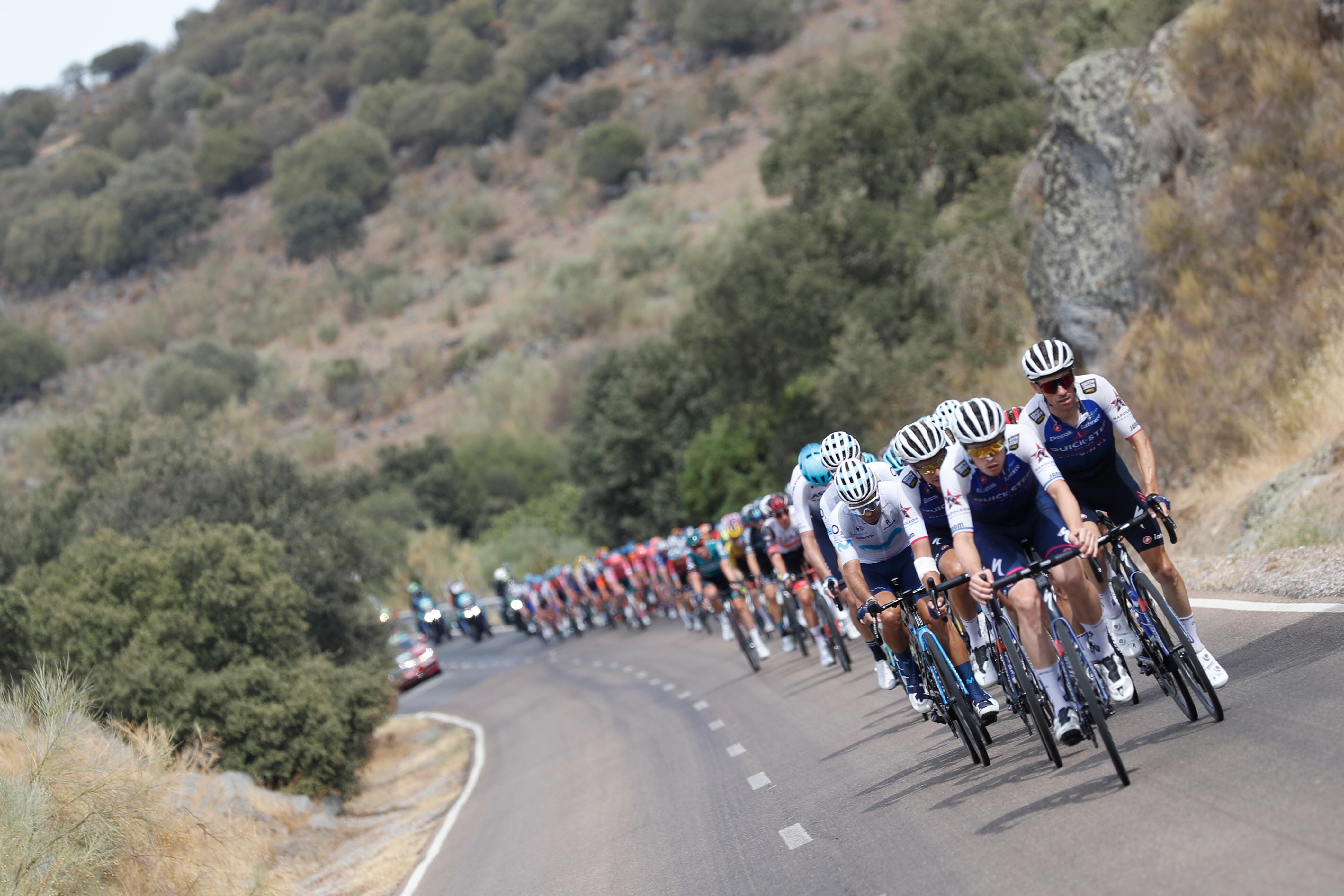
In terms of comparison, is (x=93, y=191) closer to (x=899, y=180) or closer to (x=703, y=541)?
(x=899, y=180)

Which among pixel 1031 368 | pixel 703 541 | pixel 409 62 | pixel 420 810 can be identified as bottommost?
pixel 420 810

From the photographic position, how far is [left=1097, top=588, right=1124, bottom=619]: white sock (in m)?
8.73

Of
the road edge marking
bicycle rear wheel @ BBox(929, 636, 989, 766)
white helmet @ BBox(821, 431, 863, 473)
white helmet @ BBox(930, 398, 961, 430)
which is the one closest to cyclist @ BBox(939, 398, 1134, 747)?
white helmet @ BBox(930, 398, 961, 430)

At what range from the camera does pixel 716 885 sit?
8797 mm

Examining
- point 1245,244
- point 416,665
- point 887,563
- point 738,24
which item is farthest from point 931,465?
point 738,24

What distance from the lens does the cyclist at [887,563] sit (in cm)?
980

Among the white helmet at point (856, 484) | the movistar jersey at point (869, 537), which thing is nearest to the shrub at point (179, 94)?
the movistar jersey at point (869, 537)

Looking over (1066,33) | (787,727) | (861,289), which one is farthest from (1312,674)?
(1066,33)

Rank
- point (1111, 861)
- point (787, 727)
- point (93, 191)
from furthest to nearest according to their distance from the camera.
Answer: point (93, 191) < point (787, 727) < point (1111, 861)

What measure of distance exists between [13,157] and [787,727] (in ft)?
560

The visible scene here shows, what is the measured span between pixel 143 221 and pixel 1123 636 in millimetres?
129128

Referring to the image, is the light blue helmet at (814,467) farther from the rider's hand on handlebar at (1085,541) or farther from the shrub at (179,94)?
the shrub at (179,94)

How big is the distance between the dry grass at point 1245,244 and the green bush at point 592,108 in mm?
101431

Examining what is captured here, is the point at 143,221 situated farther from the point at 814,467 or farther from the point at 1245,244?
the point at 814,467
